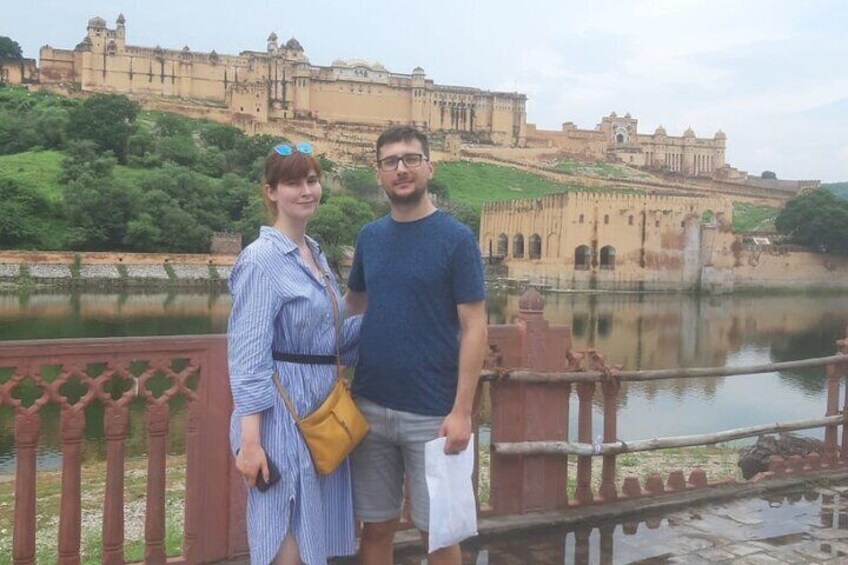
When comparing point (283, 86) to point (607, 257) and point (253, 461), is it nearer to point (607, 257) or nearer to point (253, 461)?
point (607, 257)

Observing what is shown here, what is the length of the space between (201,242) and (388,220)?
38.0 meters

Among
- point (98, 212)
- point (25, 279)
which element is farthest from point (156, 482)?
point (98, 212)

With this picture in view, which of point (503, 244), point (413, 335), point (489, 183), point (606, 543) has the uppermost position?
point (489, 183)

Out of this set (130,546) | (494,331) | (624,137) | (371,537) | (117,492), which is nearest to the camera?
(371,537)

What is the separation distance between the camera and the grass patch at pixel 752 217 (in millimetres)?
64250

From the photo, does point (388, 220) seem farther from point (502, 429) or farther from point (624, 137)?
point (624, 137)

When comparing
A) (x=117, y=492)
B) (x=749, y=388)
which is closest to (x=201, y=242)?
(x=749, y=388)

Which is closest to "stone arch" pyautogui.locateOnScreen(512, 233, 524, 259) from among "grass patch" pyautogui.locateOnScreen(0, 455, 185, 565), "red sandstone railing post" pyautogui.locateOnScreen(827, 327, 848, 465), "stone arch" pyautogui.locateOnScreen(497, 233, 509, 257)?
"stone arch" pyautogui.locateOnScreen(497, 233, 509, 257)

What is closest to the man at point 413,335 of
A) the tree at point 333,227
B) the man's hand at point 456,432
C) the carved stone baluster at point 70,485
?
the man's hand at point 456,432

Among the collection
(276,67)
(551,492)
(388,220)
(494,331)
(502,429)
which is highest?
(276,67)

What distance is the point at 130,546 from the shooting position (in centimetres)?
605

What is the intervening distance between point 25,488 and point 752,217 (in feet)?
235

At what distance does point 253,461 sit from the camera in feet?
9.28

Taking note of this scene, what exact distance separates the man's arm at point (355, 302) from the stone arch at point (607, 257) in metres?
43.2
